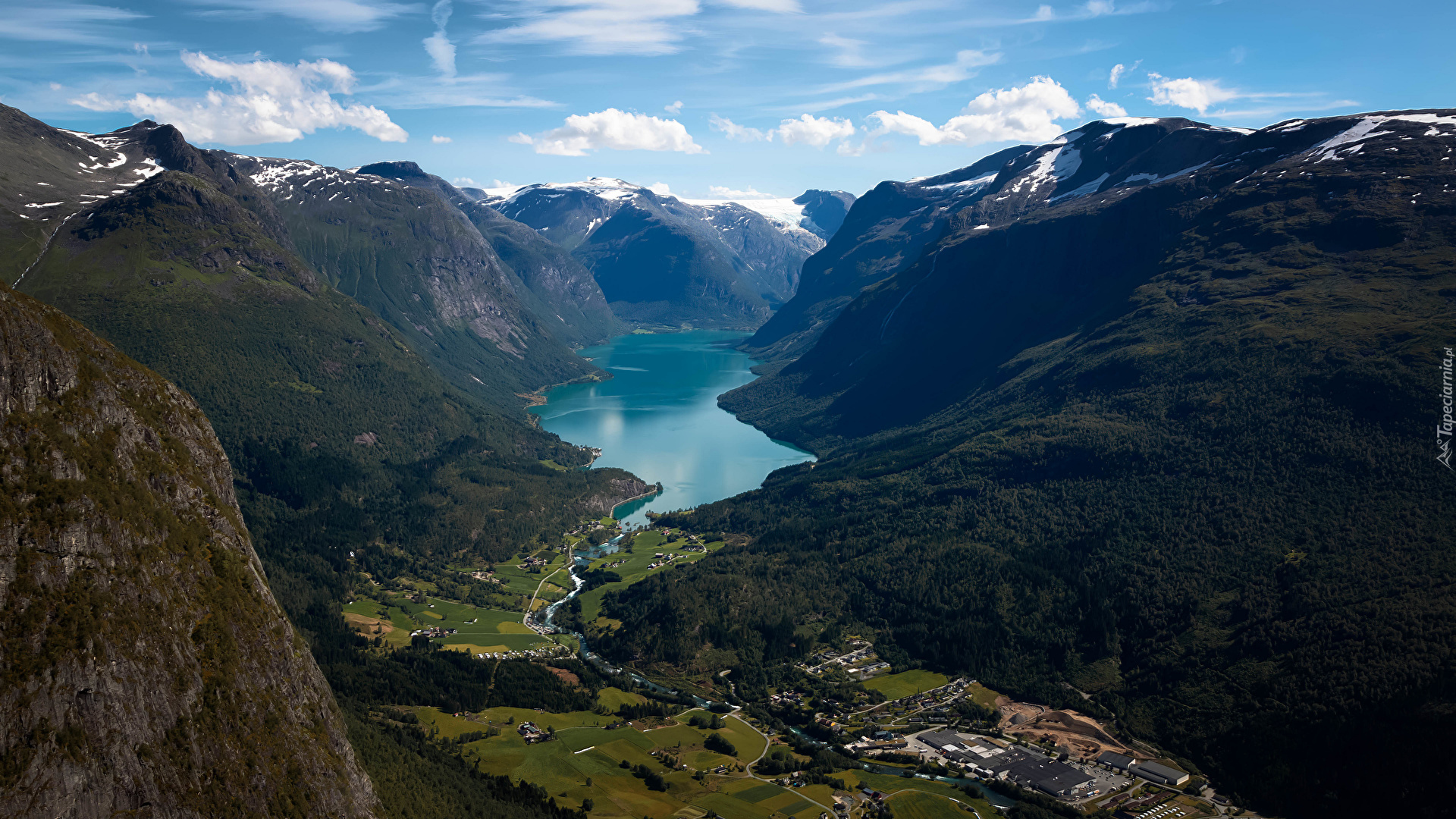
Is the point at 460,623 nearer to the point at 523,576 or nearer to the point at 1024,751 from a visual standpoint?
the point at 523,576

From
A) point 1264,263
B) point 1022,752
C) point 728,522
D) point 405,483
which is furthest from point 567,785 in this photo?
point 1264,263

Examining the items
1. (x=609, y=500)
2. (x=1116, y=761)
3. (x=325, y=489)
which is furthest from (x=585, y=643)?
(x=325, y=489)

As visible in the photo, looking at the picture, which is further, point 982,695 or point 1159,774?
point 982,695

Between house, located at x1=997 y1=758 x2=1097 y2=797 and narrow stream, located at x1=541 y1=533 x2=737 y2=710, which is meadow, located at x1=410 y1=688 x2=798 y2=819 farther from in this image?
house, located at x1=997 y1=758 x2=1097 y2=797

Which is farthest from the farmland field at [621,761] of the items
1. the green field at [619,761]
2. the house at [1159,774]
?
the house at [1159,774]

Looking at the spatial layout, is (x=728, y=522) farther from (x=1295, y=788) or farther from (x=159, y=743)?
(x=159, y=743)
